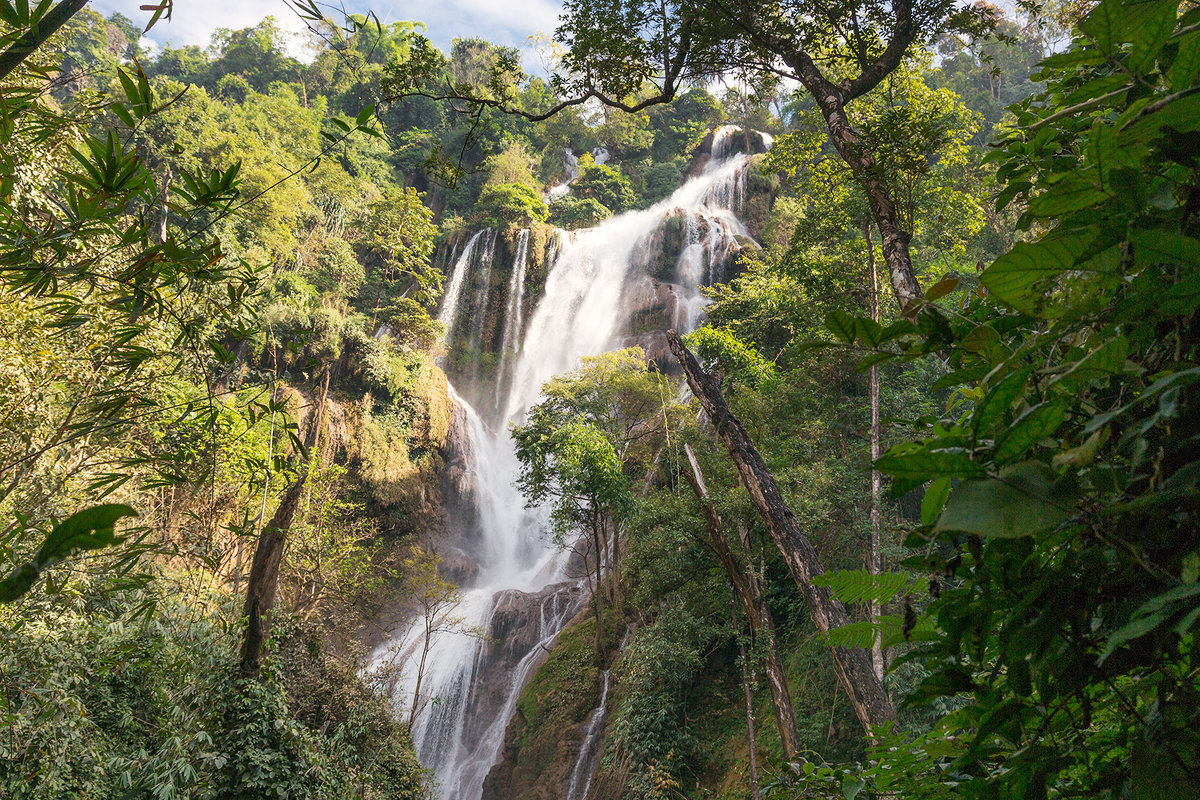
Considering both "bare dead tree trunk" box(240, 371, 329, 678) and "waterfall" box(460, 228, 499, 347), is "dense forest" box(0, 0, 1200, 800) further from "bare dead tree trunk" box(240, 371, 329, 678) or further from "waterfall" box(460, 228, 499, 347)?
"waterfall" box(460, 228, 499, 347)

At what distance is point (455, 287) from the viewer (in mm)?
23469

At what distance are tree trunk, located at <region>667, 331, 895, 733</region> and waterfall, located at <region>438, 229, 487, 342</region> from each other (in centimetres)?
1984

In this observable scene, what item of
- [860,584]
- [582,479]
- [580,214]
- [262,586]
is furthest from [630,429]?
[860,584]

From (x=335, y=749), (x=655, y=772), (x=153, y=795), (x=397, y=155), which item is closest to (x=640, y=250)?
(x=397, y=155)

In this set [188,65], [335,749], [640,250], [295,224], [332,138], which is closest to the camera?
[332,138]

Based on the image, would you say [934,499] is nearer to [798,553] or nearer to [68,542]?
[68,542]

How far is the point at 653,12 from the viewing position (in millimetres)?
4508

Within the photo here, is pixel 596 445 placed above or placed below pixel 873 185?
below

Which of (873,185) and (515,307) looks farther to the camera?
(515,307)

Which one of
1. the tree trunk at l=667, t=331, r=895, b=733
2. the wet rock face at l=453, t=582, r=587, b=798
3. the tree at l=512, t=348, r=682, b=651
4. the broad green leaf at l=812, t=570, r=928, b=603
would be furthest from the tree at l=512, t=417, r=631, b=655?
the broad green leaf at l=812, t=570, r=928, b=603

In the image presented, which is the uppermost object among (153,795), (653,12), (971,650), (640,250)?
(640,250)

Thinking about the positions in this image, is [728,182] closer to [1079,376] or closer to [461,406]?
[461,406]

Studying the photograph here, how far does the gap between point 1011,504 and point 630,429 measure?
15.7 metres

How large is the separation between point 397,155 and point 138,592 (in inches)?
1092
